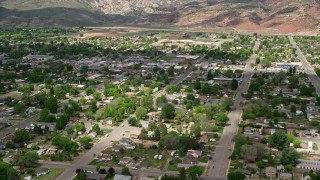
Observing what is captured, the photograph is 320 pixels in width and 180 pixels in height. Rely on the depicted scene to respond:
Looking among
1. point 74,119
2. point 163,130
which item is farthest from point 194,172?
point 74,119

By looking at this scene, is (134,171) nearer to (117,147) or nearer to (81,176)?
(81,176)

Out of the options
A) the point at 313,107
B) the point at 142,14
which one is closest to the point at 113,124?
the point at 313,107

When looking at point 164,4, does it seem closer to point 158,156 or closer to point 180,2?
point 180,2

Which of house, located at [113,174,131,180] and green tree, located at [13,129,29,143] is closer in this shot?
house, located at [113,174,131,180]

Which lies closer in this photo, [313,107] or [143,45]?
[313,107]

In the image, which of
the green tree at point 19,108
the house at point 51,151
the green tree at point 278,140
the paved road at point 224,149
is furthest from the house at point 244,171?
the green tree at point 19,108

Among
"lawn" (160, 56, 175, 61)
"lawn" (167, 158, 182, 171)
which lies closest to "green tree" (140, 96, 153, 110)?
"lawn" (167, 158, 182, 171)

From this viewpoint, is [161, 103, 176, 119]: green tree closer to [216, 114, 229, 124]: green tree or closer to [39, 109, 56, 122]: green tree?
[216, 114, 229, 124]: green tree
